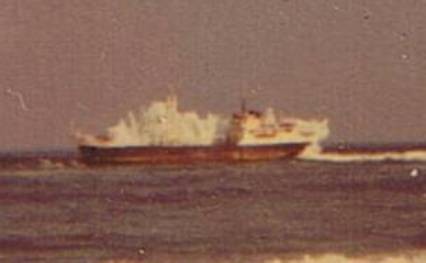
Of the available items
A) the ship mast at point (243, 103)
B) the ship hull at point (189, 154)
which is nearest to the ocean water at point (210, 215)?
the ship hull at point (189, 154)

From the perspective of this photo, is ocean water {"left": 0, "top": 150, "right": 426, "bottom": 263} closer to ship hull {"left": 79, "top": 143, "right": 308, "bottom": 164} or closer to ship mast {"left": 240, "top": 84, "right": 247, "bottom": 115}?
ship hull {"left": 79, "top": 143, "right": 308, "bottom": 164}

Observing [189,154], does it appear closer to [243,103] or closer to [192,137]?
[192,137]

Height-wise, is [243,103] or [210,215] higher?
[243,103]

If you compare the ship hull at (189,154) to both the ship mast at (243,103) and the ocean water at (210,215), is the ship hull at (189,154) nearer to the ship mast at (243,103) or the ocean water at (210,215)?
the ocean water at (210,215)

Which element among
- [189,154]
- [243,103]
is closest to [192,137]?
[189,154]

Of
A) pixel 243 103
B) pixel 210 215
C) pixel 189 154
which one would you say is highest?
pixel 243 103

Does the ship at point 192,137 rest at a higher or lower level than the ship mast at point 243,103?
lower

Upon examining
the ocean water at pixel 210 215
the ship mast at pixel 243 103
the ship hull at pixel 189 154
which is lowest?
the ocean water at pixel 210 215
